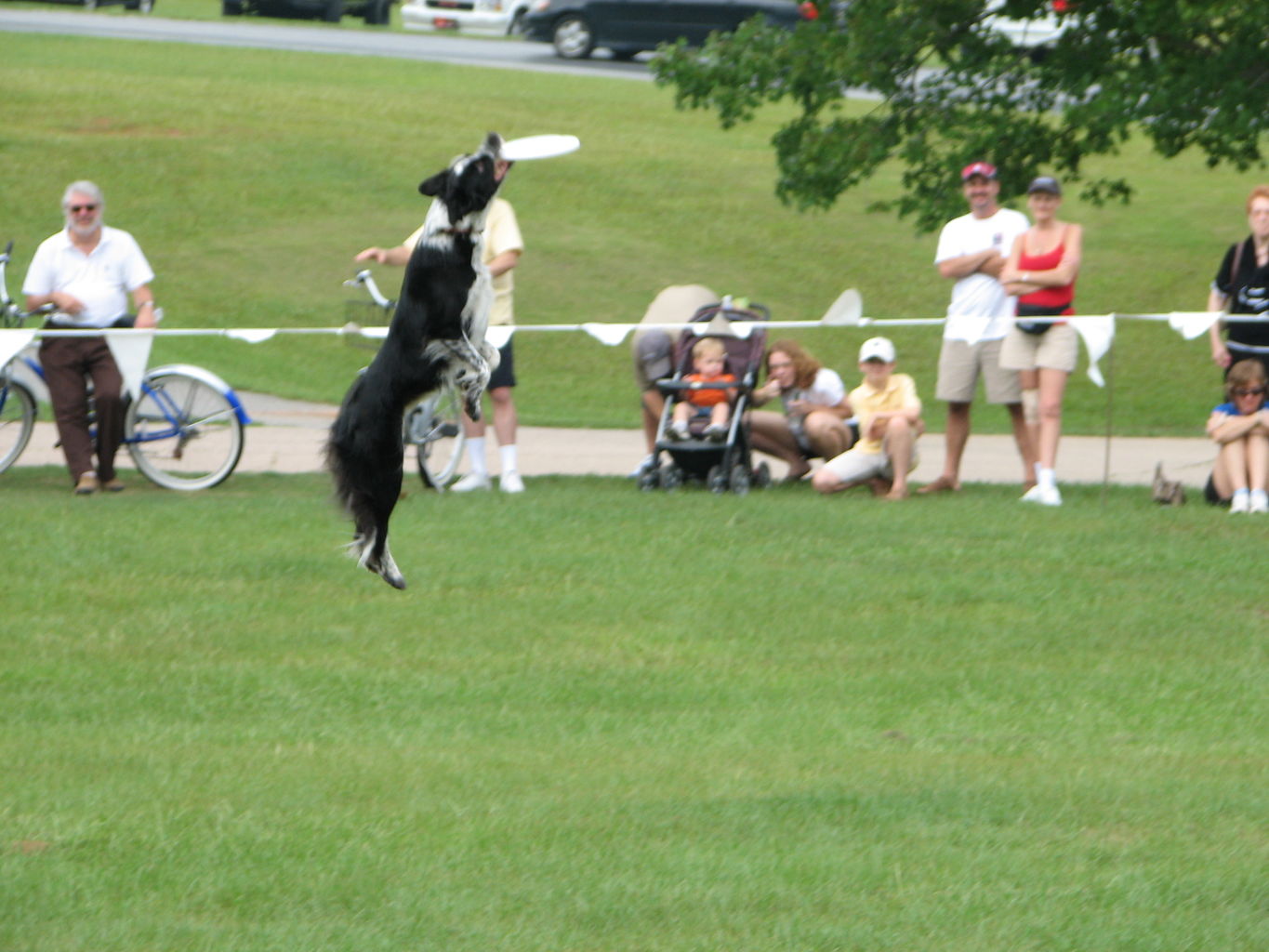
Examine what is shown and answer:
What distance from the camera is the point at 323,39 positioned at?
1447 inches

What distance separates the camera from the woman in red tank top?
35.4 feet

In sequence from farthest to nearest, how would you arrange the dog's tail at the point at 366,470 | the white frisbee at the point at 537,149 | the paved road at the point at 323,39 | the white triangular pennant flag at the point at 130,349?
the paved road at the point at 323,39 → the white triangular pennant flag at the point at 130,349 → the dog's tail at the point at 366,470 → the white frisbee at the point at 537,149

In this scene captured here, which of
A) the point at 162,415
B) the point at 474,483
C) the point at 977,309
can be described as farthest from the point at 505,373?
the point at 977,309

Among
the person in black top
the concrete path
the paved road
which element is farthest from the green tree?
the paved road

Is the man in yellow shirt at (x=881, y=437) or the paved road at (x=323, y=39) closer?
the man in yellow shirt at (x=881, y=437)

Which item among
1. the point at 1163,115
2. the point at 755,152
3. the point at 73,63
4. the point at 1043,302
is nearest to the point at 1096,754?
the point at 1043,302

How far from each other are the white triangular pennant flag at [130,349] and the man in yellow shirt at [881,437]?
436cm

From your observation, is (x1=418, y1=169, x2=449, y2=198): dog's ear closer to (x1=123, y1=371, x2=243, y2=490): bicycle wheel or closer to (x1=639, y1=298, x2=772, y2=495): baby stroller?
(x1=639, y1=298, x2=772, y2=495): baby stroller

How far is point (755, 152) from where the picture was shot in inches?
1122

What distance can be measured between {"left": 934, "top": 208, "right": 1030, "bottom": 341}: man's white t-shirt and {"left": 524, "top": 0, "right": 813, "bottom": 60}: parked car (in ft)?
66.4

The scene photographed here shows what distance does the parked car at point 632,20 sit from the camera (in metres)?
31.8

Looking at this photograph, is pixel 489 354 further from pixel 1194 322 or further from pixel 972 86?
pixel 972 86

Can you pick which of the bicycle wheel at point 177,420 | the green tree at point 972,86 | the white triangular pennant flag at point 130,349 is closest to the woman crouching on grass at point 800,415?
the green tree at point 972,86

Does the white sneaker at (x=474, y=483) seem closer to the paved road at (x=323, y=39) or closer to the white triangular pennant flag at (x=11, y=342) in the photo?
the white triangular pennant flag at (x=11, y=342)
